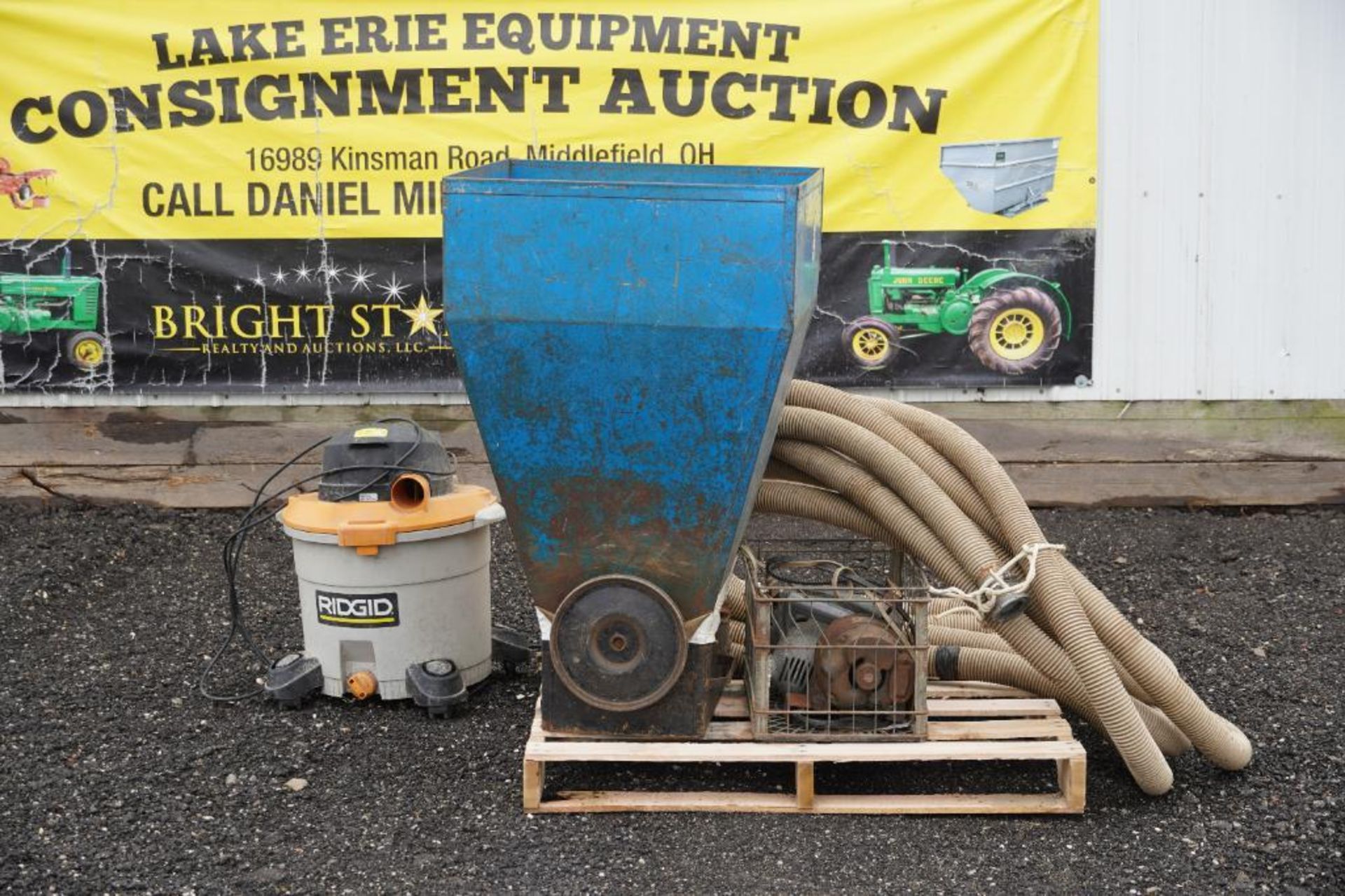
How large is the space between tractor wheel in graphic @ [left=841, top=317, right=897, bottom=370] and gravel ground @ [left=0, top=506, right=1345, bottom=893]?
1.54m

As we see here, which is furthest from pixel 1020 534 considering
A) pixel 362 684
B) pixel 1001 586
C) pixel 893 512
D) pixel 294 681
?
pixel 294 681

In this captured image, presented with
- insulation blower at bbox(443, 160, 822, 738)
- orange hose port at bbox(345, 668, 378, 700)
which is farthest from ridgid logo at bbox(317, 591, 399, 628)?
insulation blower at bbox(443, 160, 822, 738)

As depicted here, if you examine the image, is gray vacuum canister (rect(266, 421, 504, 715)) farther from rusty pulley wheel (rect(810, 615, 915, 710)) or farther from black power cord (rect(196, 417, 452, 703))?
rusty pulley wheel (rect(810, 615, 915, 710))

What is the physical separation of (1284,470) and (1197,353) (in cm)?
67

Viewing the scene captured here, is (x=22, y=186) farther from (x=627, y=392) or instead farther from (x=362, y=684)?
(x=627, y=392)

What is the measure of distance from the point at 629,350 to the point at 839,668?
3.55 feet

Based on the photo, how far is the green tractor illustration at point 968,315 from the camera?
6840 mm

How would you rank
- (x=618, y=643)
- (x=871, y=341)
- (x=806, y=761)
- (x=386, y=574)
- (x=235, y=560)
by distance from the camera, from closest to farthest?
(x=806, y=761), (x=618, y=643), (x=386, y=574), (x=235, y=560), (x=871, y=341)

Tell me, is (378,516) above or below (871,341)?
below

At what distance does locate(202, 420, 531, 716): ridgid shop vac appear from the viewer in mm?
4789

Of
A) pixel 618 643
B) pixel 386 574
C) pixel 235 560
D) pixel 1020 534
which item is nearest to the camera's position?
pixel 618 643

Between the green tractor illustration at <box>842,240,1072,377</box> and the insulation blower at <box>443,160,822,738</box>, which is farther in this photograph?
the green tractor illustration at <box>842,240,1072,377</box>

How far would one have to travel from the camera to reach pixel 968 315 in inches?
270

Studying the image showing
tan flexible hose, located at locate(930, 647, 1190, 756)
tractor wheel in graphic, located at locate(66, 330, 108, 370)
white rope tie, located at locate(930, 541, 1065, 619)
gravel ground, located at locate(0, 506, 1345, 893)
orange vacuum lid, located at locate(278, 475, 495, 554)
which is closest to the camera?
gravel ground, located at locate(0, 506, 1345, 893)
